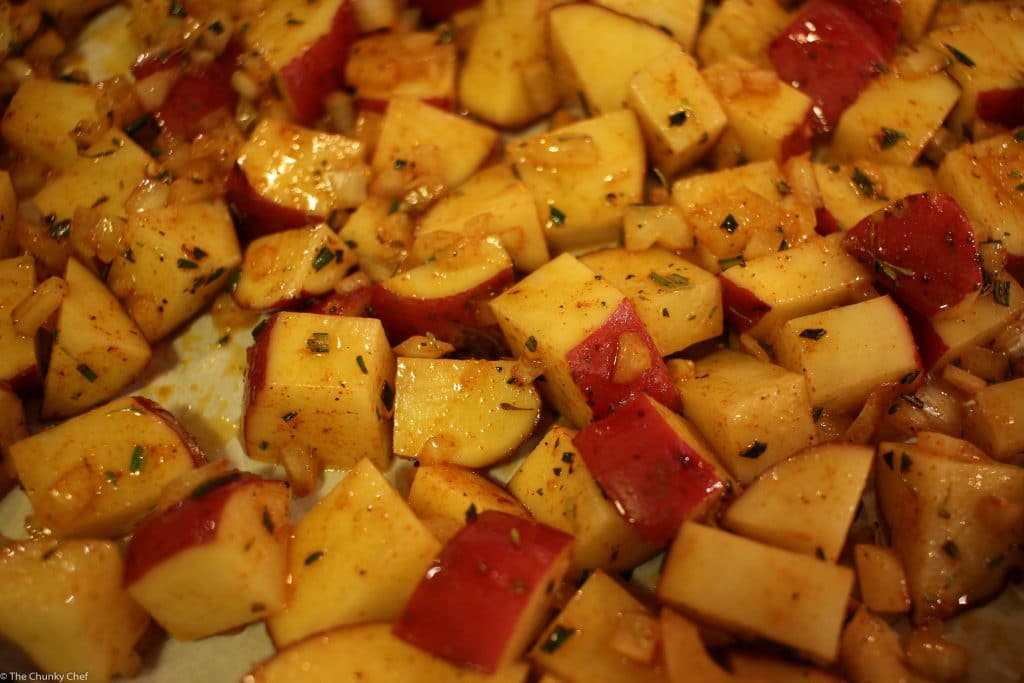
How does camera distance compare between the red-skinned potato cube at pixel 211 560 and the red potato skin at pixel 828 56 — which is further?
the red potato skin at pixel 828 56

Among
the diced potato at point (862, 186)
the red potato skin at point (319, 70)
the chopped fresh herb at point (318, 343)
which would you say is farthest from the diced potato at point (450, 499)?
the red potato skin at point (319, 70)

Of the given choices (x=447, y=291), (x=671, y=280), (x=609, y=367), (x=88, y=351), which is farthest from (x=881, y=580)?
(x=88, y=351)

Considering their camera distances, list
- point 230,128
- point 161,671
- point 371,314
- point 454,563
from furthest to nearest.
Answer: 1. point 230,128
2. point 371,314
3. point 161,671
4. point 454,563

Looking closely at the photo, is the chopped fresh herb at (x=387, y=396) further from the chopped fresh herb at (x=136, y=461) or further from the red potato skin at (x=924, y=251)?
the red potato skin at (x=924, y=251)

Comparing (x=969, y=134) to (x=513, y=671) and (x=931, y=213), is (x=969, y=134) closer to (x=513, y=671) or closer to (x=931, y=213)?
(x=931, y=213)

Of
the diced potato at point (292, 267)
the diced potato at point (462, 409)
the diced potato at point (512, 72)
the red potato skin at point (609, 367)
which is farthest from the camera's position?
the diced potato at point (512, 72)

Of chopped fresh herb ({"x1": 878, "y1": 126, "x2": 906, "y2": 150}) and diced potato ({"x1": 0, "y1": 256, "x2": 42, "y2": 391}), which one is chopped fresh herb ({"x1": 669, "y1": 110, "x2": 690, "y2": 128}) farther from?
diced potato ({"x1": 0, "y1": 256, "x2": 42, "y2": 391})

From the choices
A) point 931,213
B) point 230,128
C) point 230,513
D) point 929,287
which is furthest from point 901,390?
point 230,128
